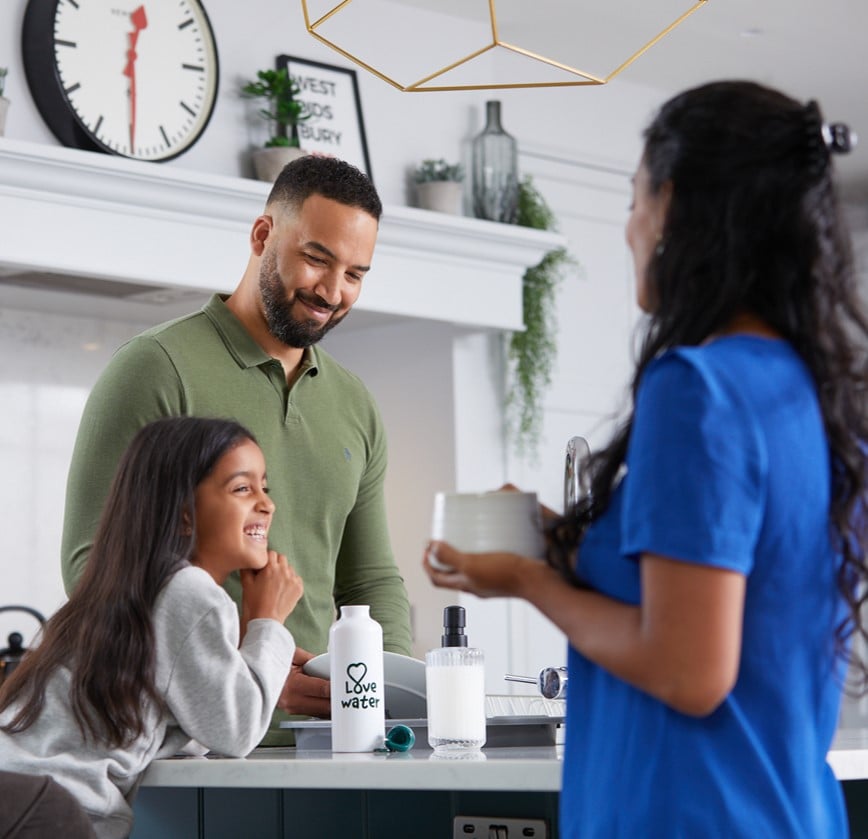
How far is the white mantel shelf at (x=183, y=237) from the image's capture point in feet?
10.1

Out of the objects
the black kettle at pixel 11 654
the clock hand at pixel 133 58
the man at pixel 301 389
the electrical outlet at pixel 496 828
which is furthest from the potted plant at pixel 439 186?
the electrical outlet at pixel 496 828

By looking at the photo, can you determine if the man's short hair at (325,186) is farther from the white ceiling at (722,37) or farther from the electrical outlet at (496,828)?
the white ceiling at (722,37)

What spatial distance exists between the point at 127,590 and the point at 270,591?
0.19 metres

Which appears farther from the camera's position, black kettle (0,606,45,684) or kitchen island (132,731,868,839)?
black kettle (0,606,45,684)

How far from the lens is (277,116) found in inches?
141

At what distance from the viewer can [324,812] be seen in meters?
1.57

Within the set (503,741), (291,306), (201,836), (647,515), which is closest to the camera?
(647,515)

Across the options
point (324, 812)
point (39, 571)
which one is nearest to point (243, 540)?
point (324, 812)

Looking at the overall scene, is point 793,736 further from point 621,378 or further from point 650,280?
point 621,378

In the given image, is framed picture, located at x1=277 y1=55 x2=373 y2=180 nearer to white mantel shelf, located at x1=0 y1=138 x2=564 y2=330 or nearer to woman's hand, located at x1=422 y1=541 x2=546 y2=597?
white mantel shelf, located at x1=0 y1=138 x2=564 y2=330

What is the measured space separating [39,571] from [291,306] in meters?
1.88

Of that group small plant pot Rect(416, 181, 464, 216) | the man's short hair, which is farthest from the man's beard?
Answer: small plant pot Rect(416, 181, 464, 216)

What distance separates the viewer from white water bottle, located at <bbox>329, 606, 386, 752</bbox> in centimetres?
154

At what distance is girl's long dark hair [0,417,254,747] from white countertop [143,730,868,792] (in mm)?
80
